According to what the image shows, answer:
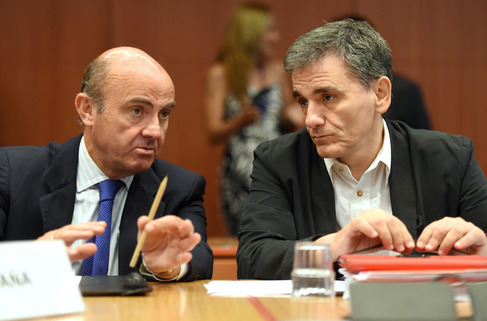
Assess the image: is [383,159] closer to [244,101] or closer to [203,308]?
[203,308]

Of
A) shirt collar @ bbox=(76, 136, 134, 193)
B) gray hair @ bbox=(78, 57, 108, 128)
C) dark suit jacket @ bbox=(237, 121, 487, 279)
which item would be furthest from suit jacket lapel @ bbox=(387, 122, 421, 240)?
gray hair @ bbox=(78, 57, 108, 128)

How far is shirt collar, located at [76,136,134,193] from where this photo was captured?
82.1 inches

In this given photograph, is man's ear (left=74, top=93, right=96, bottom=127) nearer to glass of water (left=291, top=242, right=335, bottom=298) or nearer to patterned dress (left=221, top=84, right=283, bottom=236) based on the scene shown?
glass of water (left=291, top=242, right=335, bottom=298)

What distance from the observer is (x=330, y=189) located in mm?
1964

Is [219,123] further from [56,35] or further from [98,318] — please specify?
[98,318]

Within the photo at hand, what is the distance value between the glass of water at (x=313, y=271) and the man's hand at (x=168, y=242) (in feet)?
0.97

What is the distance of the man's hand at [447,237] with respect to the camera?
154 cm

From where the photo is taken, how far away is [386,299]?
1.14 m

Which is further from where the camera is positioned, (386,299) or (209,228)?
(209,228)

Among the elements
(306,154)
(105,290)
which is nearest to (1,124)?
(306,154)

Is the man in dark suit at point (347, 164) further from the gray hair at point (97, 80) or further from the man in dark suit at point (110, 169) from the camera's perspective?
the gray hair at point (97, 80)

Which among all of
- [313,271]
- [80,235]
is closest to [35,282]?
[80,235]

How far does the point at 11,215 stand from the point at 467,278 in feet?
4.64

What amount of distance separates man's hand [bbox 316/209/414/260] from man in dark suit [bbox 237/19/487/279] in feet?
0.86
